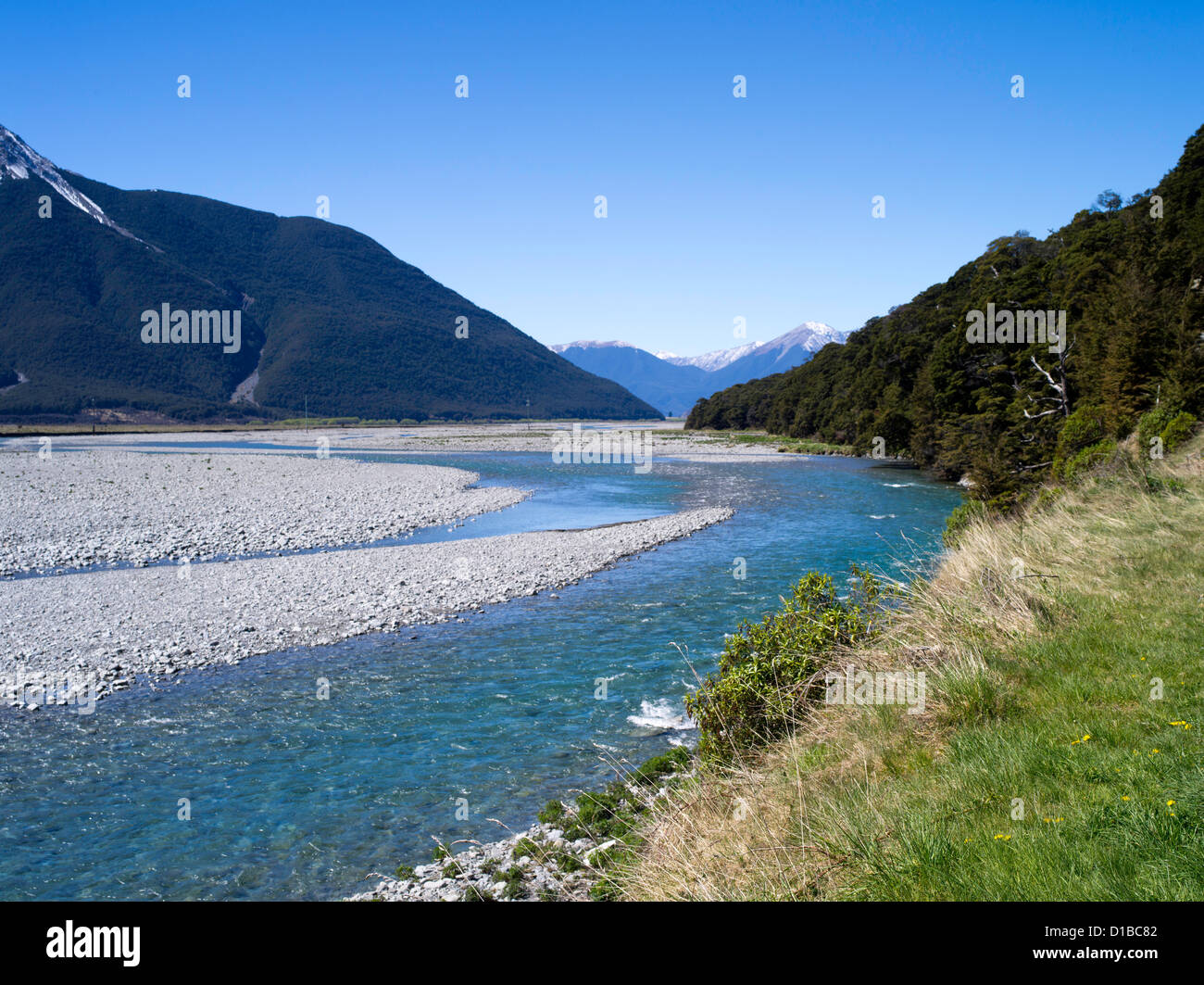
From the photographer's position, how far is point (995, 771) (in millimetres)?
4645

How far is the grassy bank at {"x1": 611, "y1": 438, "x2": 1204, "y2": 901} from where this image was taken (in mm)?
3709

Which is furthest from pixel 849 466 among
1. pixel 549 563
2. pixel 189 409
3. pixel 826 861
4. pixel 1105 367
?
pixel 189 409

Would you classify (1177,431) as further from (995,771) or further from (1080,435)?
(995,771)

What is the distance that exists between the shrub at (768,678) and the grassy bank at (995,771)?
212 millimetres

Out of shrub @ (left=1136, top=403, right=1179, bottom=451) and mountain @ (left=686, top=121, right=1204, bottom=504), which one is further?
mountain @ (left=686, top=121, right=1204, bottom=504)

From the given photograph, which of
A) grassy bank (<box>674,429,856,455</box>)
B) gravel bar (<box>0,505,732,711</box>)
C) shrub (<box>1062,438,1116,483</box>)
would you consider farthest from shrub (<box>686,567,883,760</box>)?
grassy bank (<box>674,429,856,455</box>)

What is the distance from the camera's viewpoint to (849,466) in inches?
2356

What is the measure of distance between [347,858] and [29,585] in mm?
15561

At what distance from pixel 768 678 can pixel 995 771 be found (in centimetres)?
340

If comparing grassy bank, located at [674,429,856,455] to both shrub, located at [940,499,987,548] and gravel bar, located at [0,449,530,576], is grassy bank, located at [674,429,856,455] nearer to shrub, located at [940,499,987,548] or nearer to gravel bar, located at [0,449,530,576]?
gravel bar, located at [0,449,530,576]

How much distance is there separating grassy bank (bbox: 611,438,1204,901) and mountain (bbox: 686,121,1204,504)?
759 inches

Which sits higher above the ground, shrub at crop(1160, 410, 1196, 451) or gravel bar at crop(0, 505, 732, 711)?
shrub at crop(1160, 410, 1196, 451)

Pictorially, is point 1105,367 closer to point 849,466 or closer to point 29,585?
point 849,466

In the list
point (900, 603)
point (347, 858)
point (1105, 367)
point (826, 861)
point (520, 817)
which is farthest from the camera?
point (1105, 367)
